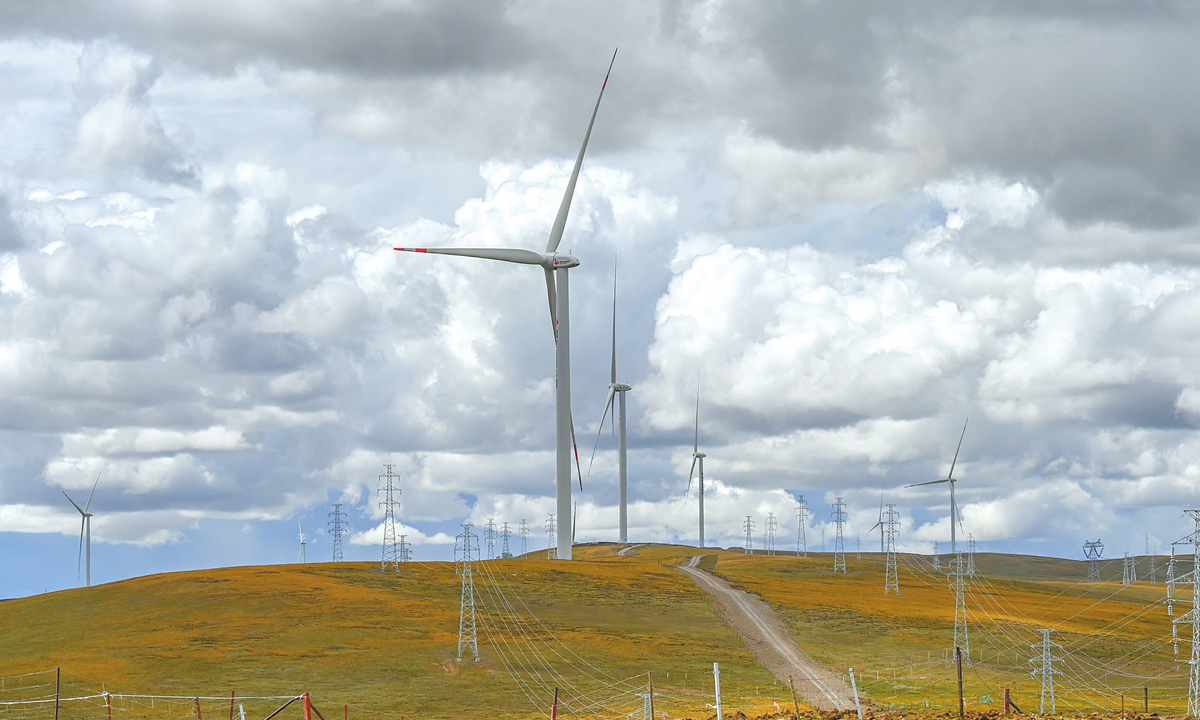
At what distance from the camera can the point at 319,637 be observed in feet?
470

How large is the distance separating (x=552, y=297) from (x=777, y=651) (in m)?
61.4

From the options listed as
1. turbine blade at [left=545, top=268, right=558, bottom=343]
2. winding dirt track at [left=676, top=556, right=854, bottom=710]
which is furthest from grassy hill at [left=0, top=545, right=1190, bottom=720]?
turbine blade at [left=545, top=268, right=558, bottom=343]

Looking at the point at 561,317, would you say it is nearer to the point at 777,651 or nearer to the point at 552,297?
the point at 552,297

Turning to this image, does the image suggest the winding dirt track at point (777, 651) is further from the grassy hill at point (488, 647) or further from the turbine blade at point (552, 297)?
the turbine blade at point (552, 297)

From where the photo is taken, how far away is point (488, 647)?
142m

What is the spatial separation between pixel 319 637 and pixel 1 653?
35.1 m

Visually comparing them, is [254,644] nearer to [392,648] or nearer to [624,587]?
[392,648]

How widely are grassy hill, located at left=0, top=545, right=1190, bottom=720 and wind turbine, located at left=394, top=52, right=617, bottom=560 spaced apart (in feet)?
44.3

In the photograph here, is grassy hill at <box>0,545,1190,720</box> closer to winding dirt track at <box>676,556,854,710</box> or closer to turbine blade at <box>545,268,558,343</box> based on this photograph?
winding dirt track at <box>676,556,854,710</box>

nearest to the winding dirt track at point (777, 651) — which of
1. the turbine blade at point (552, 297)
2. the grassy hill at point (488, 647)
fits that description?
the grassy hill at point (488, 647)

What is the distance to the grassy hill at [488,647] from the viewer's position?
117 metres

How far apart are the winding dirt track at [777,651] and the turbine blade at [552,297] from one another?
157ft

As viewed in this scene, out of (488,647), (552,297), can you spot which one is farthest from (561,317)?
(488,647)

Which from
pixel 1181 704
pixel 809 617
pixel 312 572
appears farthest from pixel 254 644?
pixel 1181 704
